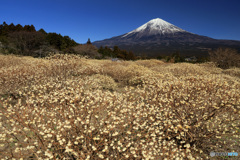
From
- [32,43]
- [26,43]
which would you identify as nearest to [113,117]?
[26,43]

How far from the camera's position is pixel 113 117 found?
109 inches

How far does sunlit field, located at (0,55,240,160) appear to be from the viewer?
2.60 meters

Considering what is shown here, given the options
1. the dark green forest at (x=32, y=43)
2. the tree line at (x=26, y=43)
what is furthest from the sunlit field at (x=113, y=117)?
the tree line at (x=26, y=43)

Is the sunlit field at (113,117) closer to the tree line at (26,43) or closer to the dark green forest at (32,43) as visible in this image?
the dark green forest at (32,43)

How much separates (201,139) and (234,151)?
3.25 feet

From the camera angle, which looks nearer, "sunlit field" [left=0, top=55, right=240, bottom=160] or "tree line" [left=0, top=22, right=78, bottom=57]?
"sunlit field" [left=0, top=55, right=240, bottom=160]

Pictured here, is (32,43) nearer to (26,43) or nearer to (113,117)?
(26,43)

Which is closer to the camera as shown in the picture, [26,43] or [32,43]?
[26,43]

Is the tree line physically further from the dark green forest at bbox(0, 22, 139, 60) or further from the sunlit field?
the sunlit field

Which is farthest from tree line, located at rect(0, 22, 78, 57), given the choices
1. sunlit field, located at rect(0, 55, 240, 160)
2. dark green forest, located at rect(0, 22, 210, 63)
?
sunlit field, located at rect(0, 55, 240, 160)

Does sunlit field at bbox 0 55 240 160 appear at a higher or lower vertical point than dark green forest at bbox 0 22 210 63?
lower

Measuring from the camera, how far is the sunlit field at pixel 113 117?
260 centimetres

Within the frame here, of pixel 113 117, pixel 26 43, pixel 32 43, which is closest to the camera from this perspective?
pixel 113 117

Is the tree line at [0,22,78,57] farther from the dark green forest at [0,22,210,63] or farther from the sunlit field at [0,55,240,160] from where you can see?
the sunlit field at [0,55,240,160]
